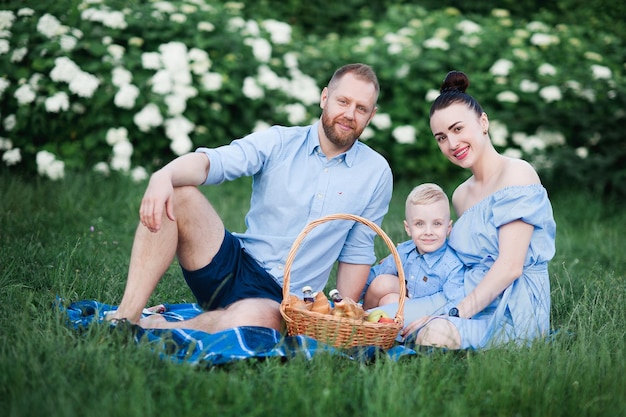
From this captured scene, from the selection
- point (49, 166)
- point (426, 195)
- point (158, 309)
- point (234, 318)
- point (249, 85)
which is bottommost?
point (158, 309)

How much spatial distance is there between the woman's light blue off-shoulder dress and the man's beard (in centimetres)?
69

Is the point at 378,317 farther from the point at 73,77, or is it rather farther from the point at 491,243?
the point at 73,77

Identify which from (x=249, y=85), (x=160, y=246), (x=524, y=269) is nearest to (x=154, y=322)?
(x=160, y=246)

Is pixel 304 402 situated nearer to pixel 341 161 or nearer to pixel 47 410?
pixel 47 410

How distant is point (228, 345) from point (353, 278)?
983 millimetres

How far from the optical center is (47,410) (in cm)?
218

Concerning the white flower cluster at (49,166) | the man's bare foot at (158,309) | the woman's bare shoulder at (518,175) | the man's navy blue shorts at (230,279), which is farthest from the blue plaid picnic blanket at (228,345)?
the white flower cluster at (49,166)

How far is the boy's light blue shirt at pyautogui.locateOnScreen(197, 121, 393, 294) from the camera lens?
3.47 meters

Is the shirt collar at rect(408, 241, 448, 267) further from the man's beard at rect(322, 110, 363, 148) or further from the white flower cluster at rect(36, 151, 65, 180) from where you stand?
the white flower cluster at rect(36, 151, 65, 180)

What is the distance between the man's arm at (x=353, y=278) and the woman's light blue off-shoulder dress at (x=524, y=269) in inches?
21.8

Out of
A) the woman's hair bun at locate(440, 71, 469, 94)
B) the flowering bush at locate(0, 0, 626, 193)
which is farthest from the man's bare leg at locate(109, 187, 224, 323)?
the flowering bush at locate(0, 0, 626, 193)

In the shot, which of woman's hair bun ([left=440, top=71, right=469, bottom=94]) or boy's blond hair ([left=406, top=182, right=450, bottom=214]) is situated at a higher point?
woman's hair bun ([left=440, top=71, right=469, bottom=94])

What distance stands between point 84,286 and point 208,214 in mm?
913

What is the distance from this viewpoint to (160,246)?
9.83ft
